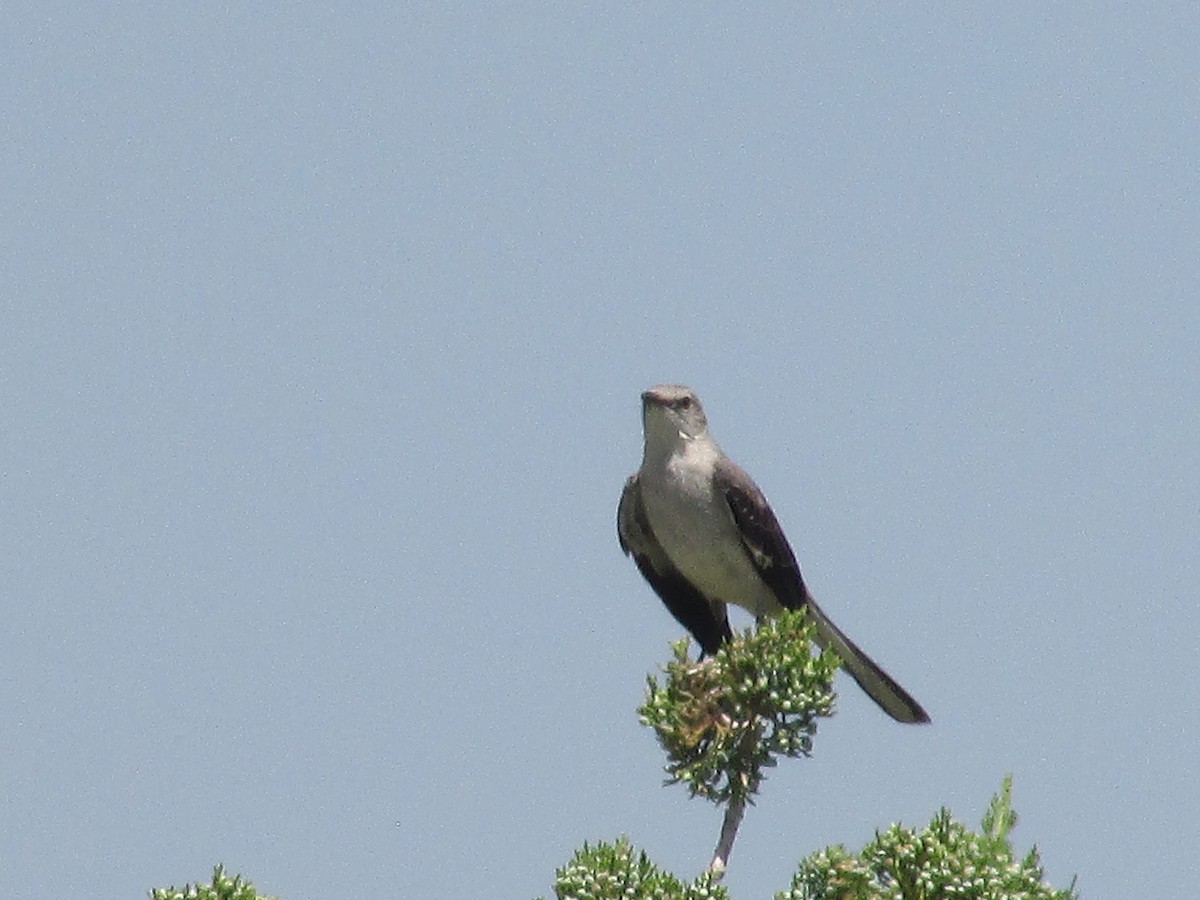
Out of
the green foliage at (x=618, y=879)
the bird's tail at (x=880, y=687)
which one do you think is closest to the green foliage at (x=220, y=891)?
the green foliage at (x=618, y=879)

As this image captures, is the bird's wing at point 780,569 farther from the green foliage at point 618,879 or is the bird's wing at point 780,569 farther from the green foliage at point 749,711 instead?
the green foliage at point 618,879

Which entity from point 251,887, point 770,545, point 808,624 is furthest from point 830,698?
point 770,545

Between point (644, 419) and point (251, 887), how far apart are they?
5313mm

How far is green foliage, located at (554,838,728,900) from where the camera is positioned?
196 inches

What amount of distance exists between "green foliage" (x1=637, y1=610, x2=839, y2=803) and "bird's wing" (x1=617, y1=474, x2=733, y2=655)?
11.1 feet

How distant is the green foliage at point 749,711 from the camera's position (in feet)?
19.5

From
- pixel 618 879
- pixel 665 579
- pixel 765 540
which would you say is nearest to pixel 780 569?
pixel 765 540

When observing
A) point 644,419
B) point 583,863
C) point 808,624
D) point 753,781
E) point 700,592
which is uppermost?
point 644,419

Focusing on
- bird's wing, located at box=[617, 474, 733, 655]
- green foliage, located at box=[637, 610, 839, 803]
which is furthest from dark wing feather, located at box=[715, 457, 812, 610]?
green foliage, located at box=[637, 610, 839, 803]

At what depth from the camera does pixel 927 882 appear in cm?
488

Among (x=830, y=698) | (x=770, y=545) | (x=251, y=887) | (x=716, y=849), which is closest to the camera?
(x=251, y=887)

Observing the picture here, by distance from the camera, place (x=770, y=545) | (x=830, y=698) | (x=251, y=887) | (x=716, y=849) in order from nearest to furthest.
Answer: (x=251, y=887) → (x=716, y=849) → (x=830, y=698) → (x=770, y=545)

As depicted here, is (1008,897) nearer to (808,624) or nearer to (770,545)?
(808,624)

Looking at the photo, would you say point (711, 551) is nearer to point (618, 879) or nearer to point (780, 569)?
point (780, 569)
